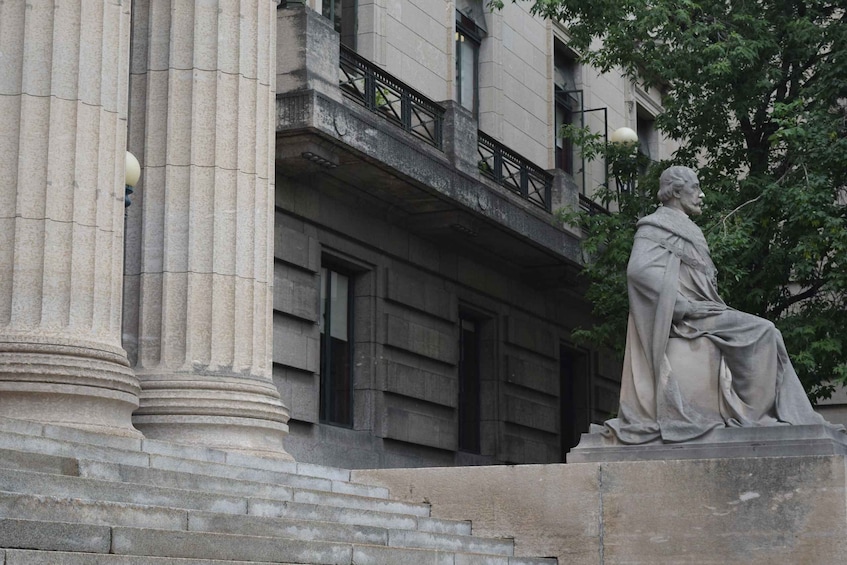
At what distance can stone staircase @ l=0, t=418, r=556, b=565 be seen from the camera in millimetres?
8461

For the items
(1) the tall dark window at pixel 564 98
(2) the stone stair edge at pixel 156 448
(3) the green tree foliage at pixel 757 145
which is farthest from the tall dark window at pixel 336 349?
(1) the tall dark window at pixel 564 98

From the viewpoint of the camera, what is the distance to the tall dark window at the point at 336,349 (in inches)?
901

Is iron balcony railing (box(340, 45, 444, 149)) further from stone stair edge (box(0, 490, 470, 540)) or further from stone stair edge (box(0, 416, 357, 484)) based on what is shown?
stone stair edge (box(0, 490, 470, 540))

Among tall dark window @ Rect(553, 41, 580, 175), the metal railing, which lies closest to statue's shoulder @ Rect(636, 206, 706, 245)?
the metal railing

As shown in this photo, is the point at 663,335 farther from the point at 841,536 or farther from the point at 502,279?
the point at 502,279

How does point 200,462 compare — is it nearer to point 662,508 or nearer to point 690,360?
point 662,508

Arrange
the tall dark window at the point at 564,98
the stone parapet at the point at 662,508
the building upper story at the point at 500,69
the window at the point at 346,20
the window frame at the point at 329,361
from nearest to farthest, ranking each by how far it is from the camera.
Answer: the stone parapet at the point at 662,508
the window frame at the point at 329,361
the window at the point at 346,20
the building upper story at the point at 500,69
the tall dark window at the point at 564,98

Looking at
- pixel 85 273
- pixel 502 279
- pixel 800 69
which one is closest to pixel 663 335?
pixel 85 273

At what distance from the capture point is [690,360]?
43.1 feet

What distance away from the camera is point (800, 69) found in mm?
21531

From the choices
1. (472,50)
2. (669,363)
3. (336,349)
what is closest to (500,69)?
(472,50)

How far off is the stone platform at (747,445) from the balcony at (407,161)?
329 inches

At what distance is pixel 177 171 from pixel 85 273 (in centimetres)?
228

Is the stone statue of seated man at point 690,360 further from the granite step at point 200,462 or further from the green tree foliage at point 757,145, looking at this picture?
the green tree foliage at point 757,145
